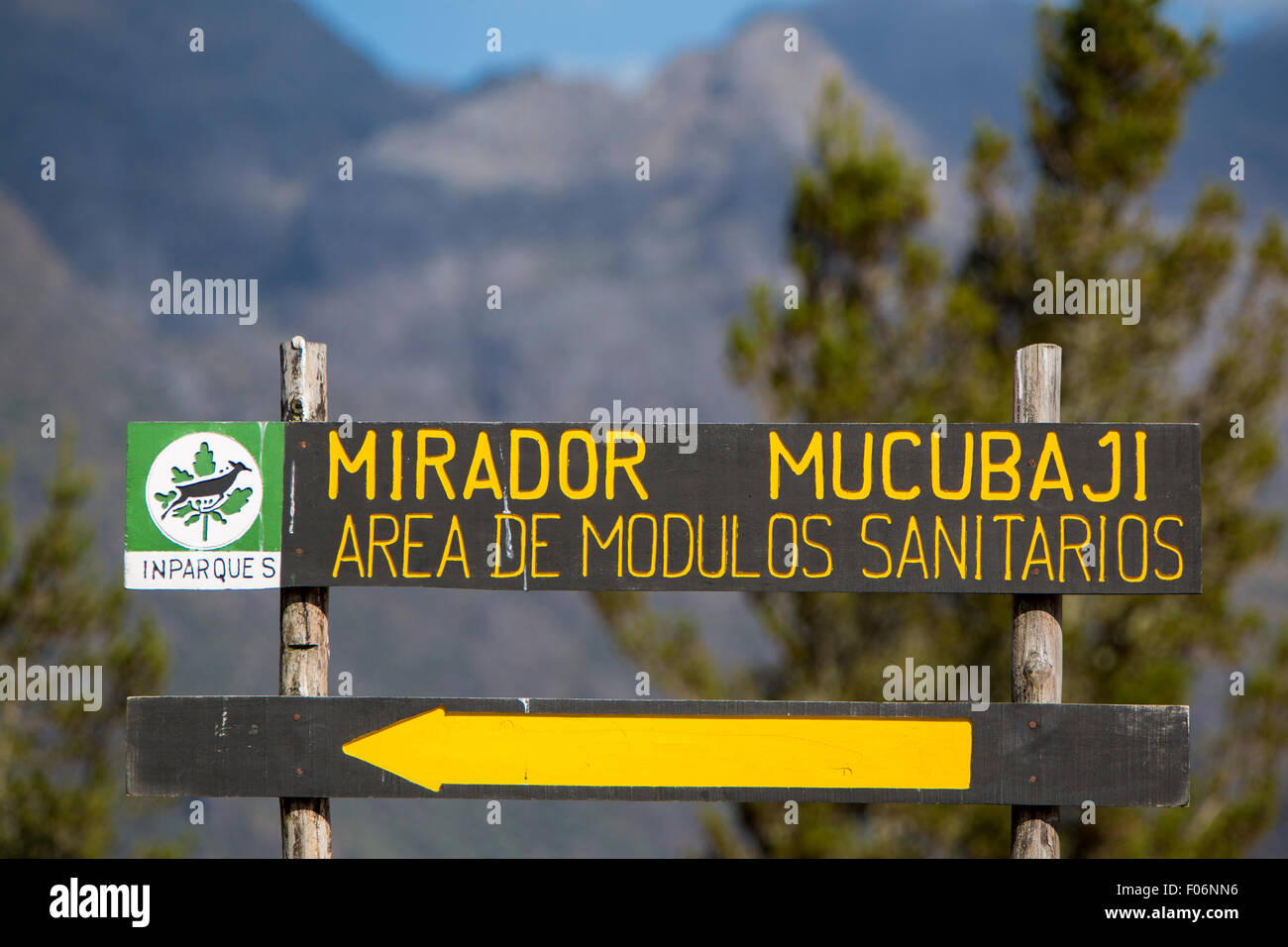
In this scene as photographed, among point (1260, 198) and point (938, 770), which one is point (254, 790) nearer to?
point (938, 770)

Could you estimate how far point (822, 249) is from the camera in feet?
44.6

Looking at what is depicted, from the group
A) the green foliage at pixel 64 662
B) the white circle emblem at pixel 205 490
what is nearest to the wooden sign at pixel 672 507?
the white circle emblem at pixel 205 490

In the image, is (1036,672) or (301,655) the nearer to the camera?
(1036,672)

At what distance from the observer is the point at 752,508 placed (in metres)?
4.72

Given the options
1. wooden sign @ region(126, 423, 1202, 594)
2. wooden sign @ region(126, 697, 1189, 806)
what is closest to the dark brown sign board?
wooden sign @ region(126, 423, 1202, 594)

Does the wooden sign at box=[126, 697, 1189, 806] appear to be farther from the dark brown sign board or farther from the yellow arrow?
Result: the dark brown sign board

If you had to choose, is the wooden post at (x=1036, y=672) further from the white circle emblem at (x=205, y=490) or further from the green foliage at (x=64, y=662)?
the green foliage at (x=64, y=662)

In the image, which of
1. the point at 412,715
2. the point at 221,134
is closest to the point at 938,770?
the point at 412,715

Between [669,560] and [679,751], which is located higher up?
[669,560]

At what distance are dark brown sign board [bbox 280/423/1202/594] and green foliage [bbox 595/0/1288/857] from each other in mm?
7925

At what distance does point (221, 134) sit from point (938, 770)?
594 feet

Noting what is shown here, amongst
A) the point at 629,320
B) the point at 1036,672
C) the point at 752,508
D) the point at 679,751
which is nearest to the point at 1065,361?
the point at 1036,672

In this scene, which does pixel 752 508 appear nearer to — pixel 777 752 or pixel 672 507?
pixel 672 507

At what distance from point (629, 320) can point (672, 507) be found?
130 m
